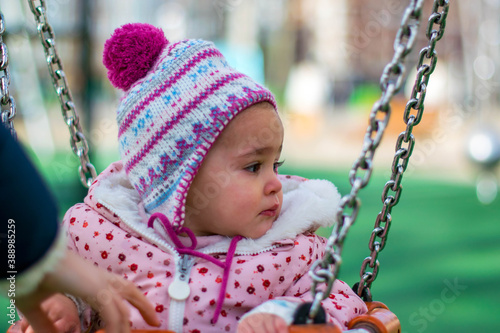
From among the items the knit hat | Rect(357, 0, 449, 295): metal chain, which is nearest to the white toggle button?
the knit hat

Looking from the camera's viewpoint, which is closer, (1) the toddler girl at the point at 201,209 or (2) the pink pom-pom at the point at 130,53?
(1) the toddler girl at the point at 201,209

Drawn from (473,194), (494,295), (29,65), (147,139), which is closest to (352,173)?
(147,139)

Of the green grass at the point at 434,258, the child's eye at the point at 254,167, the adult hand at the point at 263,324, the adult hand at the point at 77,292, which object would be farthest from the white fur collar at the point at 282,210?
the green grass at the point at 434,258

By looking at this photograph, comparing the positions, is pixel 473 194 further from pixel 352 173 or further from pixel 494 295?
pixel 352 173

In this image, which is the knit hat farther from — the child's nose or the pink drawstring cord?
the child's nose

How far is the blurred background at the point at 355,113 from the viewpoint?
2832mm

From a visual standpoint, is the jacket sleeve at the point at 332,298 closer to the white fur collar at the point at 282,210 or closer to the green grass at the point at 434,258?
the white fur collar at the point at 282,210

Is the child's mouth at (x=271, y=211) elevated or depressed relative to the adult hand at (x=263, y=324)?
elevated

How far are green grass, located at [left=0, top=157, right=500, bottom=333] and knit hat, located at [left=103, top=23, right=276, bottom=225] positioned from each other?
1.25m

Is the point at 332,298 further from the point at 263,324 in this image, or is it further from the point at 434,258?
the point at 434,258

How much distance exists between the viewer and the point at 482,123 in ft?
14.9

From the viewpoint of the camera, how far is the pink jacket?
94 cm

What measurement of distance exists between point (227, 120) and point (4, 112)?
16.6 inches

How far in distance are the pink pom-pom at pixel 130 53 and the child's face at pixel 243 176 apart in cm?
23
